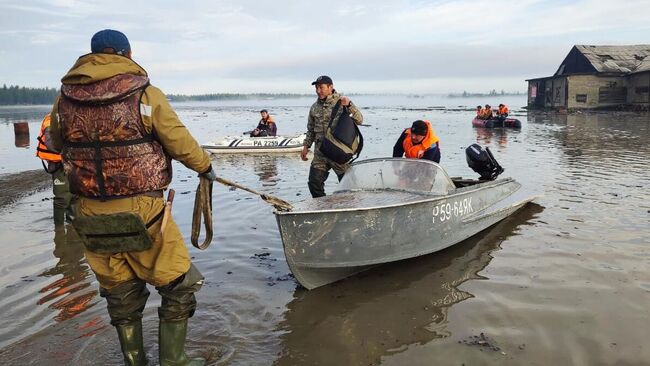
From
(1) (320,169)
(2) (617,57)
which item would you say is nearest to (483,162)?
(1) (320,169)

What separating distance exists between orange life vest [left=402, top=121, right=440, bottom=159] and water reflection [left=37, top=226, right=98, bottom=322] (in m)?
4.88

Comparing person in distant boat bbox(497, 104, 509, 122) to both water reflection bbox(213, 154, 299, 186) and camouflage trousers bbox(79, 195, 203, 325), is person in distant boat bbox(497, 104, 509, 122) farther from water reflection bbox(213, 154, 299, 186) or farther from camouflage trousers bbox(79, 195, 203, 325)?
camouflage trousers bbox(79, 195, 203, 325)

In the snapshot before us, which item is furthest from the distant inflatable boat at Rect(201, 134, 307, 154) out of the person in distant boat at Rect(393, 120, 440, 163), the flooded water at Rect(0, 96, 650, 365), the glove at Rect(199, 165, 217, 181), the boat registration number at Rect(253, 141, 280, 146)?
the glove at Rect(199, 165, 217, 181)

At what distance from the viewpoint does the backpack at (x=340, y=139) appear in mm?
7207

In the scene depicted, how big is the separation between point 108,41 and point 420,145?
5156 millimetres

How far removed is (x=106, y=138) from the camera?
312 centimetres

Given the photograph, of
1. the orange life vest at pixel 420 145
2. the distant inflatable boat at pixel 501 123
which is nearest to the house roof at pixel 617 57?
the distant inflatable boat at pixel 501 123

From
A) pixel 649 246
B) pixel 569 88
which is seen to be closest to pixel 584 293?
pixel 649 246

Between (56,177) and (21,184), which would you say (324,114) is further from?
(21,184)

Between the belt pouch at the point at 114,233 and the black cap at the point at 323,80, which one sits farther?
the black cap at the point at 323,80

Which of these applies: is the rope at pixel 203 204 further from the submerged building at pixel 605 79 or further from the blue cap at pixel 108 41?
the submerged building at pixel 605 79

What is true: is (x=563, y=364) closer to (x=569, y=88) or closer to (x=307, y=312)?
(x=307, y=312)

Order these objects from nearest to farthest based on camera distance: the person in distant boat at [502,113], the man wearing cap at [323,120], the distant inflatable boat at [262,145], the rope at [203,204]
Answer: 1. the rope at [203,204]
2. the man wearing cap at [323,120]
3. the distant inflatable boat at [262,145]
4. the person in distant boat at [502,113]

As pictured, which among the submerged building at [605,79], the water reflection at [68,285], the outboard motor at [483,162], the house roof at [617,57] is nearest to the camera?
the water reflection at [68,285]
